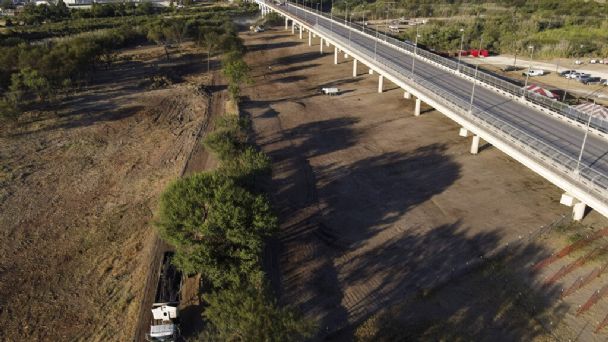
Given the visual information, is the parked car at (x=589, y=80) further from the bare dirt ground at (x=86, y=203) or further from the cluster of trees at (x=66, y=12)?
the cluster of trees at (x=66, y=12)

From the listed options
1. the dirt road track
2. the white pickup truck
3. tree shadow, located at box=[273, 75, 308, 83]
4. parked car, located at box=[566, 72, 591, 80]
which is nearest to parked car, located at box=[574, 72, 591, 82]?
parked car, located at box=[566, 72, 591, 80]

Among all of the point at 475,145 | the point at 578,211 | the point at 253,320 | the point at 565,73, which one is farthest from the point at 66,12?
the point at 578,211

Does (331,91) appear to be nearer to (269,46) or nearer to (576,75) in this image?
(576,75)

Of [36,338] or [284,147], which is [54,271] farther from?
[284,147]

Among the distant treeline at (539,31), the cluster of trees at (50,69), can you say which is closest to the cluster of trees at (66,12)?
the cluster of trees at (50,69)

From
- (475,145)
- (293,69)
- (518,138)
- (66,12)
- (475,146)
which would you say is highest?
(66,12)
